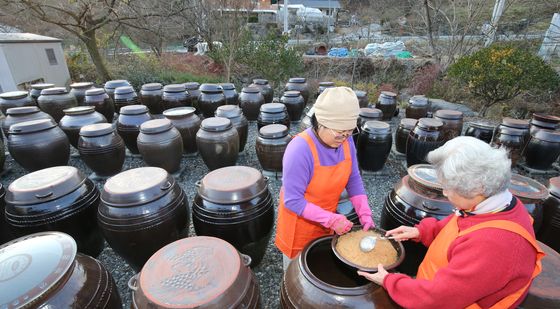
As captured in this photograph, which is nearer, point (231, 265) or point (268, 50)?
point (231, 265)

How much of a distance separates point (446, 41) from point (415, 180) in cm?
→ 1514

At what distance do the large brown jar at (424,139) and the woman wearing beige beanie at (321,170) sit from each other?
3.52 metres

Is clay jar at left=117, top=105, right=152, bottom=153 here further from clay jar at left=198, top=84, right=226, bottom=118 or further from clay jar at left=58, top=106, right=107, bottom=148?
clay jar at left=198, top=84, right=226, bottom=118

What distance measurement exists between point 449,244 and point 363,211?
783 mm

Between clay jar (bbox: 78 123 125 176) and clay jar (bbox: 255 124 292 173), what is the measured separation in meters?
2.52

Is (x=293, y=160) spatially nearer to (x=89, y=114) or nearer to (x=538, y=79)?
(x=89, y=114)

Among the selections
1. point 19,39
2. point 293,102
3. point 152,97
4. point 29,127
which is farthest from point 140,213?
point 19,39

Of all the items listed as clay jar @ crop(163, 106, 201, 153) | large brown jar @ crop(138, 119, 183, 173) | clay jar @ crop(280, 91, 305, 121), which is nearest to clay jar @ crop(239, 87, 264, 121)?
A: clay jar @ crop(280, 91, 305, 121)

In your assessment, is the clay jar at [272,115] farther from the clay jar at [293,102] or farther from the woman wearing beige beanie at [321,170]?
the woman wearing beige beanie at [321,170]

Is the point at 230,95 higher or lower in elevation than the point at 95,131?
lower

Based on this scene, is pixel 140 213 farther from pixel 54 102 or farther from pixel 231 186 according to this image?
pixel 54 102

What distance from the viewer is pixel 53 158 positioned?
5.06 meters

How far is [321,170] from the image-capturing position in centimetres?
203

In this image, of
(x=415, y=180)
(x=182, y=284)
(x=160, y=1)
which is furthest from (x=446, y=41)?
(x=182, y=284)
